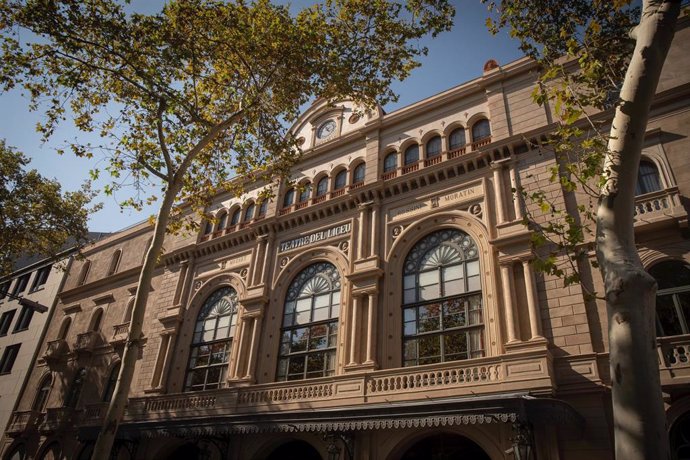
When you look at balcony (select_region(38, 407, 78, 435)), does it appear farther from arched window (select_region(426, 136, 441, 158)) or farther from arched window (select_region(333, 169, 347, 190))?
arched window (select_region(426, 136, 441, 158))

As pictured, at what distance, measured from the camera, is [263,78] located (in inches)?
631

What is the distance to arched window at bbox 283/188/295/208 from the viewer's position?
74.5 ft

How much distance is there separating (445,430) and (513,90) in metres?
12.8

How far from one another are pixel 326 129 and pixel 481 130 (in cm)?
862

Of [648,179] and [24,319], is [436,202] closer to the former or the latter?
[648,179]

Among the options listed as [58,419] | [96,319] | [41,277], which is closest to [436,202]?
[58,419]

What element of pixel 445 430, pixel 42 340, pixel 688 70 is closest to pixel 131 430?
pixel 445 430

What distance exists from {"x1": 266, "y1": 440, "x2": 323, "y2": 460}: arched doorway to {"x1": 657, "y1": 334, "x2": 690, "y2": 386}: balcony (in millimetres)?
10935

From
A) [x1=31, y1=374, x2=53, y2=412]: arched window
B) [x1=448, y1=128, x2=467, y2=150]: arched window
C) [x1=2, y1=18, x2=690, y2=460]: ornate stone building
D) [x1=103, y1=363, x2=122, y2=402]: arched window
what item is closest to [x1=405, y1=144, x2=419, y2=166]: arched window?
[x1=2, y1=18, x2=690, y2=460]: ornate stone building

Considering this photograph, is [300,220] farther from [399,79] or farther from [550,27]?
[550,27]

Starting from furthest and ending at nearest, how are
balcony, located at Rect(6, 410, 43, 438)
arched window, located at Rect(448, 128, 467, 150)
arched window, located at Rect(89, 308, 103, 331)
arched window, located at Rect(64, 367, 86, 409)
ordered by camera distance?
arched window, located at Rect(89, 308, 103, 331) < balcony, located at Rect(6, 410, 43, 438) < arched window, located at Rect(64, 367, 86, 409) < arched window, located at Rect(448, 128, 467, 150)

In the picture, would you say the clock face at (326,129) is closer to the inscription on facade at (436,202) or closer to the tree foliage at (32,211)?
the inscription on facade at (436,202)

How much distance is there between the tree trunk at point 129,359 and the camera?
977 centimetres

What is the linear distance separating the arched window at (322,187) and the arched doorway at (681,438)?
1536 cm
